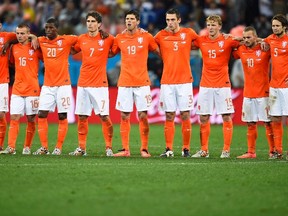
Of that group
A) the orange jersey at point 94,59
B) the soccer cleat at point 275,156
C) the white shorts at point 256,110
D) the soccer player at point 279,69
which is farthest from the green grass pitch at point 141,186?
the orange jersey at point 94,59

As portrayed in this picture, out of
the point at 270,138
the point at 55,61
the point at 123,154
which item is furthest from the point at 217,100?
the point at 55,61

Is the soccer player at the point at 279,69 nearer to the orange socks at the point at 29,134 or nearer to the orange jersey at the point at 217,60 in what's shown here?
the orange jersey at the point at 217,60

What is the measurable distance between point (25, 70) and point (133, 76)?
6.93 feet

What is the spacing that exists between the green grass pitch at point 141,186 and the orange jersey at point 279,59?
1453 millimetres

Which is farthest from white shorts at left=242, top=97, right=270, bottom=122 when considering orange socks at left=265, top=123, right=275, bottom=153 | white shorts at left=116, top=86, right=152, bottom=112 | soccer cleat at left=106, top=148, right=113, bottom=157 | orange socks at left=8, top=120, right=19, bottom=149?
orange socks at left=8, top=120, right=19, bottom=149

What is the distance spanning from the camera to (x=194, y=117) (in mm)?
25188

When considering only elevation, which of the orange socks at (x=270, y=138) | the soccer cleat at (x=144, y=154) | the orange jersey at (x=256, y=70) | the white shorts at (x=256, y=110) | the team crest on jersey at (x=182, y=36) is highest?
the team crest on jersey at (x=182, y=36)

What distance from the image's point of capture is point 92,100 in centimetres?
1662

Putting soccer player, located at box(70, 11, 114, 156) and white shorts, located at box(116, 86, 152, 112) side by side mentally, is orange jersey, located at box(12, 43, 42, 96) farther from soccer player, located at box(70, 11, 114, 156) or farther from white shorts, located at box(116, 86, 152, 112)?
white shorts, located at box(116, 86, 152, 112)

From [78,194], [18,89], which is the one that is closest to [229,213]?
[78,194]

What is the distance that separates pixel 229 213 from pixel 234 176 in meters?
3.00

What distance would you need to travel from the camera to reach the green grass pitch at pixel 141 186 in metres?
10.4

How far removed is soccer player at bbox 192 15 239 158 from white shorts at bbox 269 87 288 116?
2.72 feet

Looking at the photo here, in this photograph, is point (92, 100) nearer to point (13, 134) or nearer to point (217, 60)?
point (13, 134)
